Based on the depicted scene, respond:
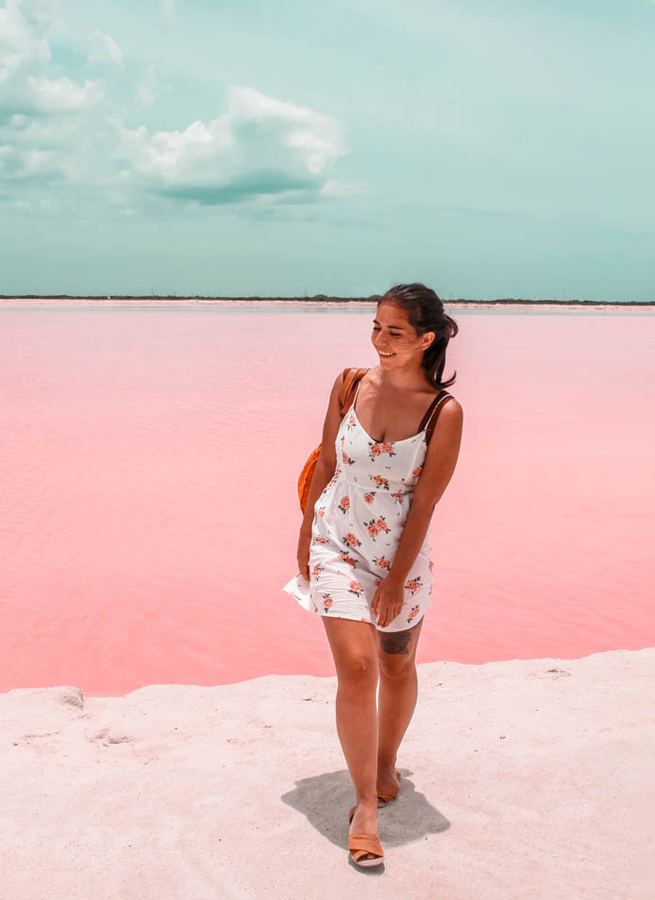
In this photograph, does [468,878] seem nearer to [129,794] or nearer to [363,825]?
[363,825]

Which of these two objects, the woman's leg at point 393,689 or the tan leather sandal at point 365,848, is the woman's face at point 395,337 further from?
the tan leather sandal at point 365,848

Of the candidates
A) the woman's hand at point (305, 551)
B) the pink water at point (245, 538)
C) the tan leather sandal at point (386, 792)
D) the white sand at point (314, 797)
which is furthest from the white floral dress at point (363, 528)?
the white sand at point (314, 797)

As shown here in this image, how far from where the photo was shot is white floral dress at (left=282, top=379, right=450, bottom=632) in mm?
2682

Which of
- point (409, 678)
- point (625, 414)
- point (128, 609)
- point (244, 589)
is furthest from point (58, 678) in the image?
point (625, 414)

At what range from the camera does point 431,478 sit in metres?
2.66

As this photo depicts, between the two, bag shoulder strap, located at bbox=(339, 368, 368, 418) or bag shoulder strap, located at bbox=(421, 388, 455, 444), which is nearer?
bag shoulder strap, located at bbox=(421, 388, 455, 444)

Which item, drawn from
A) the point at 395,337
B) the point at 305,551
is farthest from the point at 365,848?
the point at 395,337

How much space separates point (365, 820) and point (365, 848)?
81 mm

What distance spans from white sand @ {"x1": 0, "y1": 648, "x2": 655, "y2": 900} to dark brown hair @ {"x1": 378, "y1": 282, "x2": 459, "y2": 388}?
4.95 ft

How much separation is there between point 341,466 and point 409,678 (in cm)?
79

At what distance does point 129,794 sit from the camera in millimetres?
3102

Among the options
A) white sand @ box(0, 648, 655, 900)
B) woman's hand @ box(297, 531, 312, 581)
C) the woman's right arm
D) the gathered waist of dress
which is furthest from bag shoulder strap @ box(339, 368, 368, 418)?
white sand @ box(0, 648, 655, 900)

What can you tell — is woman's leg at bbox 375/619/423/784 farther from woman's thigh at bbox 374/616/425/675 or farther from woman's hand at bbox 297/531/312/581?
woman's hand at bbox 297/531/312/581

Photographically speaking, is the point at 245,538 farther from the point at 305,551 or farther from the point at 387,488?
the point at 387,488
